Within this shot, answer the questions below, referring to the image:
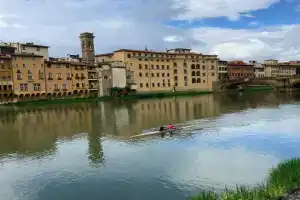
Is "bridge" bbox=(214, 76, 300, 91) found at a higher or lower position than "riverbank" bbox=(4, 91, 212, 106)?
higher

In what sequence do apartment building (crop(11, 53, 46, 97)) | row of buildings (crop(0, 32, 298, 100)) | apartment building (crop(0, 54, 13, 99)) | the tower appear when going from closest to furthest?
1. apartment building (crop(0, 54, 13, 99))
2. apartment building (crop(11, 53, 46, 97))
3. row of buildings (crop(0, 32, 298, 100))
4. the tower

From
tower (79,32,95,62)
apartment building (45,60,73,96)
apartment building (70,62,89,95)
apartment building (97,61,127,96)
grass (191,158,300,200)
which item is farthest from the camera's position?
tower (79,32,95,62)

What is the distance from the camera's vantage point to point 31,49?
99.2 m

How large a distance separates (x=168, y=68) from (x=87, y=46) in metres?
31.2

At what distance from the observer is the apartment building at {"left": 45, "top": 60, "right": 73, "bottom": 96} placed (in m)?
95.0

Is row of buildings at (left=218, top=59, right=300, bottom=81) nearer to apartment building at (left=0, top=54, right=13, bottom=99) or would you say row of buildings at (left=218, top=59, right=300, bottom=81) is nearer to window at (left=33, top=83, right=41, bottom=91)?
window at (left=33, top=83, right=41, bottom=91)

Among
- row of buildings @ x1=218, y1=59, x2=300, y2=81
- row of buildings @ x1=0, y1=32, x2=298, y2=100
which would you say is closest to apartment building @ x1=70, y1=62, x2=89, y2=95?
row of buildings @ x1=0, y1=32, x2=298, y2=100

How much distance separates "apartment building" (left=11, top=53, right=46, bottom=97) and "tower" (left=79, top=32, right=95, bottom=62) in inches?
1177

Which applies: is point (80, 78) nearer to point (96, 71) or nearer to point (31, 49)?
point (96, 71)

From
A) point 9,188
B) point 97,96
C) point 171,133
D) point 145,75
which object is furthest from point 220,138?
point 145,75

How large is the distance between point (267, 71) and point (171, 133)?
163333mm

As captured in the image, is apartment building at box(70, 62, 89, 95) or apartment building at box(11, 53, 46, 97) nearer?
apartment building at box(11, 53, 46, 97)

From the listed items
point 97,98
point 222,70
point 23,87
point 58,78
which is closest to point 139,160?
point 23,87

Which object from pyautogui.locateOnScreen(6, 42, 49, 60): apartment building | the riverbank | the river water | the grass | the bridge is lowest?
the river water
